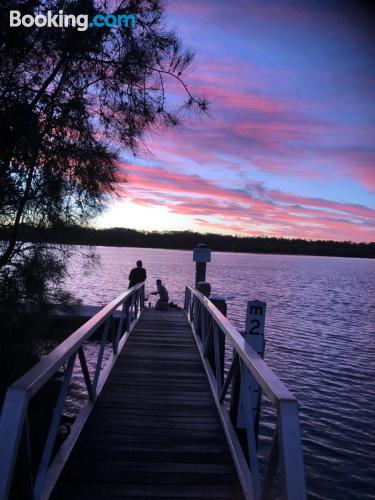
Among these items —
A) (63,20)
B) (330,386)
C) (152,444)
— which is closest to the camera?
(152,444)

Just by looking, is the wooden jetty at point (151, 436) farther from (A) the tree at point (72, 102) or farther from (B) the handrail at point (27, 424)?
(A) the tree at point (72, 102)

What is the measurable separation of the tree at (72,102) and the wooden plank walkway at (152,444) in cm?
281

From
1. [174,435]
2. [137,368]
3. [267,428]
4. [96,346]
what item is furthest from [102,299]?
[174,435]

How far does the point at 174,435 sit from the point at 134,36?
17.4 ft

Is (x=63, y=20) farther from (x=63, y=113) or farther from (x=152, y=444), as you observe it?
(x=152, y=444)

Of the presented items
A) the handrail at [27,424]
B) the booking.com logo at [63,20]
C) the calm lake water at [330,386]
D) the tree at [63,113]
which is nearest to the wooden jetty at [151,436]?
the handrail at [27,424]

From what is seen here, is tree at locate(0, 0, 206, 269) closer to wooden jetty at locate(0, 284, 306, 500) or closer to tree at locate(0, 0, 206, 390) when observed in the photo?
→ tree at locate(0, 0, 206, 390)

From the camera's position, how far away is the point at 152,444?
147 inches

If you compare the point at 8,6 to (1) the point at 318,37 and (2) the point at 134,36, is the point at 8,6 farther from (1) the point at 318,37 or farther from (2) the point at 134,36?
(1) the point at 318,37

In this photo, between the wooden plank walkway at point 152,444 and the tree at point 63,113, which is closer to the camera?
the wooden plank walkway at point 152,444

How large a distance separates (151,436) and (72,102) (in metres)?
4.42

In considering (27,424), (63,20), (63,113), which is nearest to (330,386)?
(63,113)

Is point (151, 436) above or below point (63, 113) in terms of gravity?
below

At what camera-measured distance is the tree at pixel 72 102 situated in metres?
5.76
